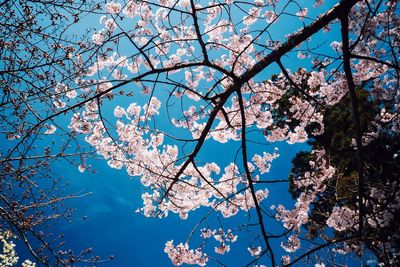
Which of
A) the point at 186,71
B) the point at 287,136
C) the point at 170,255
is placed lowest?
the point at 170,255

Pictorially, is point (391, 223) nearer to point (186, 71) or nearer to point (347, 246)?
point (347, 246)

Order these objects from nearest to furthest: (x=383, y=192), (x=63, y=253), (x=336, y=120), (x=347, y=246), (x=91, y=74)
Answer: (x=63, y=253) < (x=383, y=192) < (x=91, y=74) < (x=347, y=246) < (x=336, y=120)

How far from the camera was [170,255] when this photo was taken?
227 inches

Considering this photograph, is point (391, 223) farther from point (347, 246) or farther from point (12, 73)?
point (12, 73)

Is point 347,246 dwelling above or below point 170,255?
above

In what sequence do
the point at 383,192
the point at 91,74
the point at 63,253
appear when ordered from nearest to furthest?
the point at 63,253
the point at 383,192
the point at 91,74

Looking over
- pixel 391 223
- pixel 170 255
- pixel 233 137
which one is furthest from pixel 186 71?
pixel 391 223

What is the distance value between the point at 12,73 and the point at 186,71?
327 centimetres

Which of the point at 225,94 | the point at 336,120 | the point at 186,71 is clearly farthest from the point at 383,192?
the point at 336,120

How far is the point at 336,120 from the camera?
37.2 feet

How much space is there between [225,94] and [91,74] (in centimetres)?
338

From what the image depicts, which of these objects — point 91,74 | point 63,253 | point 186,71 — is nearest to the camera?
point 63,253

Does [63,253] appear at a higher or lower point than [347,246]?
lower

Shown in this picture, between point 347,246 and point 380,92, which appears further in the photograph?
point 347,246
